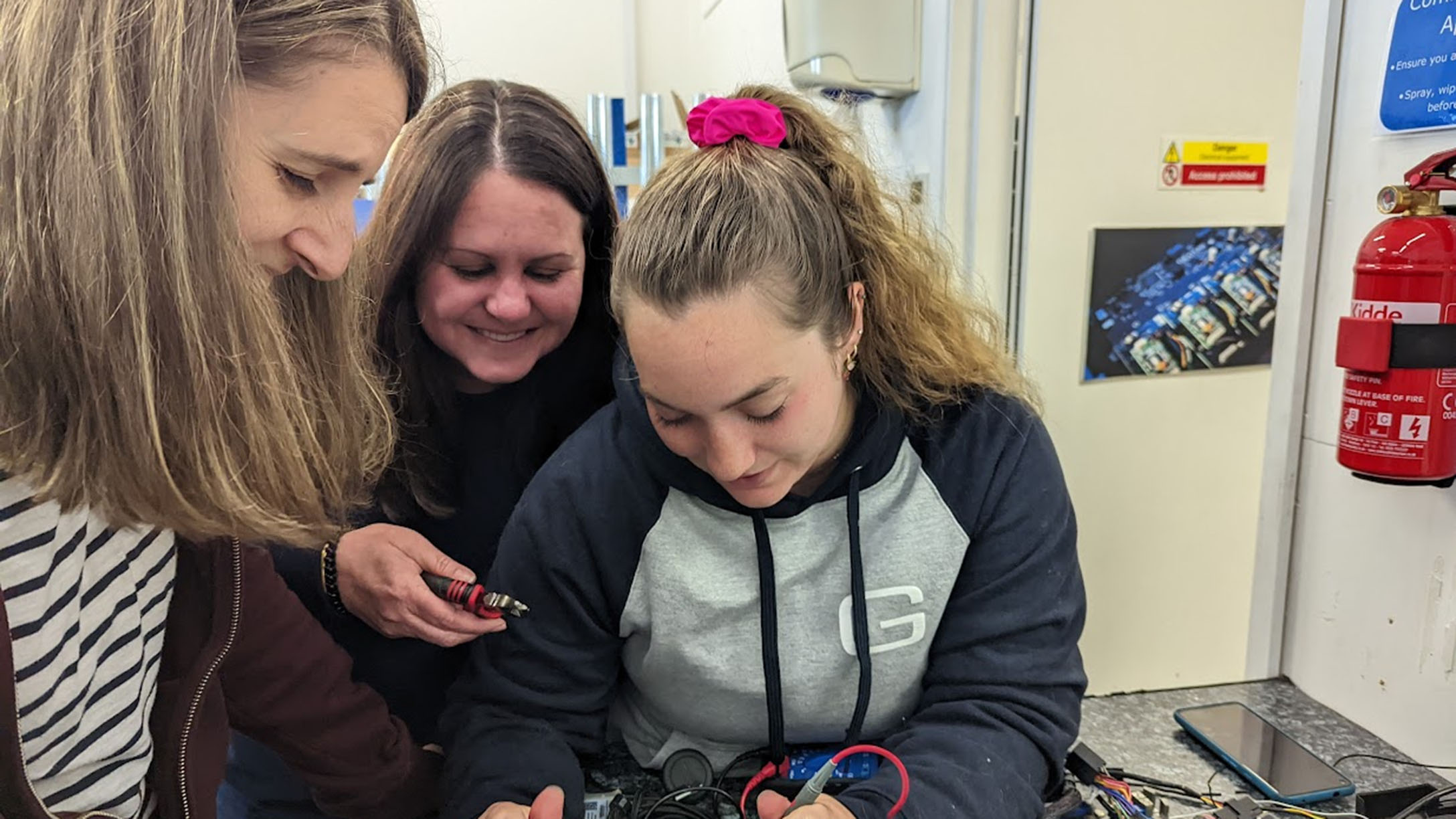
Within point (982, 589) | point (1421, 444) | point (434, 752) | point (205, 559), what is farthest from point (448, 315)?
point (1421, 444)

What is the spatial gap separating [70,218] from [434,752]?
726 mm

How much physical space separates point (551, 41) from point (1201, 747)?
341 cm

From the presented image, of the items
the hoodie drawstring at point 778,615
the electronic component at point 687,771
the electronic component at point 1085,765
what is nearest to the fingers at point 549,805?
the electronic component at point 687,771

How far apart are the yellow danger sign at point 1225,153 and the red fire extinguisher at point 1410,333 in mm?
769

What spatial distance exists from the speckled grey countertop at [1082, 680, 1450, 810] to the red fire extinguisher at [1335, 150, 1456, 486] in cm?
32

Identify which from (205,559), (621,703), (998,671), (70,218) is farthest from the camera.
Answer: (621,703)

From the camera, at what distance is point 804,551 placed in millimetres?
946

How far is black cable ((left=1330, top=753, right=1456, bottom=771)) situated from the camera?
3.34 feet

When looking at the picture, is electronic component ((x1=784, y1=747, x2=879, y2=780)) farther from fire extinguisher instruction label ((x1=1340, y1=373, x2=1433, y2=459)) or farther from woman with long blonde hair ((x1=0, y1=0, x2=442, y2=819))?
fire extinguisher instruction label ((x1=1340, y1=373, x2=1433, y2=459))

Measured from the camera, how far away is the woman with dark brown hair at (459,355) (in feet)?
3.47

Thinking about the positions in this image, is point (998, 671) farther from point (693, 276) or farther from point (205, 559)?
point (205, 559)

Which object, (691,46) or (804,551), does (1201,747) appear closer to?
(804,551)

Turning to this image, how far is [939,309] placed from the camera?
101 centimetres

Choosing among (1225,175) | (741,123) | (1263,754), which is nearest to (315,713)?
(741,123)
